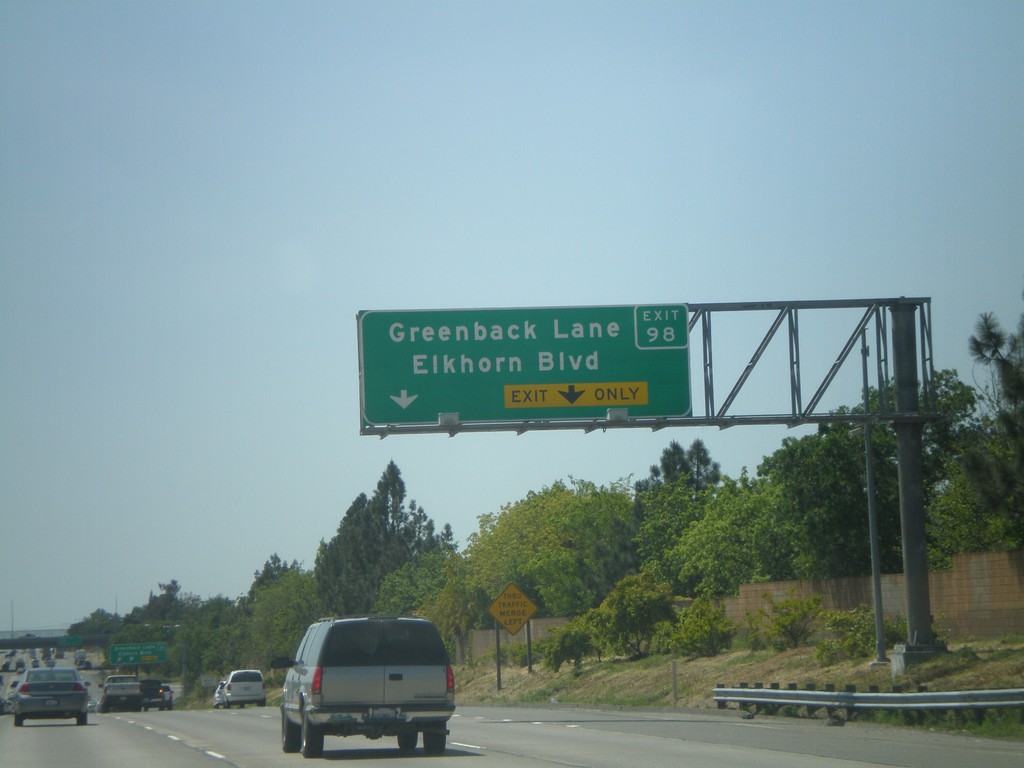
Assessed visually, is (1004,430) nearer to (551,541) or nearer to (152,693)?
(152,693)

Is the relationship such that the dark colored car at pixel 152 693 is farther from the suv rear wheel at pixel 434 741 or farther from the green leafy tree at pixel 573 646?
the suv rear wheel at pixel 434 741

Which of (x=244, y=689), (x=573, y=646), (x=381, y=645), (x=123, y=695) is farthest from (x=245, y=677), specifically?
(x=381, y=645)

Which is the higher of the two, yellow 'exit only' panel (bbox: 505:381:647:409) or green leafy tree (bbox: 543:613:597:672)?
yellow 'exit only' panel (bbox: 505:381:647:409)

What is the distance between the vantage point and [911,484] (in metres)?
28.1

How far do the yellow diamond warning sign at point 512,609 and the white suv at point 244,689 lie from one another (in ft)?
71.3

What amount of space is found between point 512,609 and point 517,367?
1941 centimetres

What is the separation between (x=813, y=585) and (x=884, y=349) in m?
12.4

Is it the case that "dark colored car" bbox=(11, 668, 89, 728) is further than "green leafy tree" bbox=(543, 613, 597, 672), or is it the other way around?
"green leafy tree" bbox=(543, 613, 597, 672)

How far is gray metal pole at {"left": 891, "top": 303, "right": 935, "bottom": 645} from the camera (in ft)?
91.2

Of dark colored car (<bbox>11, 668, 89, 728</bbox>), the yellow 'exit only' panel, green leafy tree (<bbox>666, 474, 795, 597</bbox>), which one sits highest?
the yellow 'exit only' panel

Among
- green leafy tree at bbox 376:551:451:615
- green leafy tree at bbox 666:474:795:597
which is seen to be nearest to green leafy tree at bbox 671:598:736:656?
green leafy tree at bbox 666:474:795:597

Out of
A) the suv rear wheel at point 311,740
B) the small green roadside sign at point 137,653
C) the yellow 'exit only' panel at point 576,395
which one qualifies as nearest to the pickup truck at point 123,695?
the yellow 'exit only' panel at point 576,395

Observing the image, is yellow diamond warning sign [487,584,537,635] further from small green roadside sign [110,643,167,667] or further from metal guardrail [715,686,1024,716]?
small green roadside sign [110,643,167,667]

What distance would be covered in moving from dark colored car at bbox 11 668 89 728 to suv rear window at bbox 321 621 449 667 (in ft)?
60.4
